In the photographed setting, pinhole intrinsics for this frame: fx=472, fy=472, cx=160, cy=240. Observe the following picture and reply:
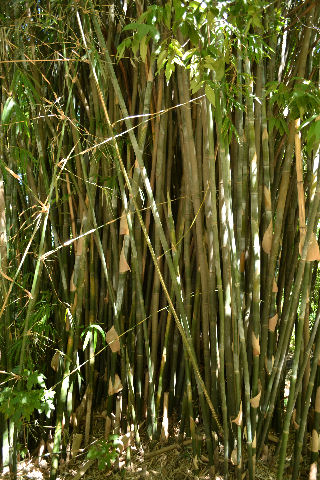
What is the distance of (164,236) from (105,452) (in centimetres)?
82

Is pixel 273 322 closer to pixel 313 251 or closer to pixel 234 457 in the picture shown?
pixel 313 251

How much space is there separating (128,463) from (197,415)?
0.39 metres

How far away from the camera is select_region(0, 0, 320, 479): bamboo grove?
1.57 metres

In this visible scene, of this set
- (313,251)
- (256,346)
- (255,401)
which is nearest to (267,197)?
(313,251)

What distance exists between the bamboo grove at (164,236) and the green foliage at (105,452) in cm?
9

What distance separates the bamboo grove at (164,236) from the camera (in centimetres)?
157

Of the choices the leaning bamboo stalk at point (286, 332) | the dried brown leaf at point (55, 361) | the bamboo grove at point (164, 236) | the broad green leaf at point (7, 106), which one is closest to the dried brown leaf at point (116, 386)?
the bamboo grove at point (164, 236)

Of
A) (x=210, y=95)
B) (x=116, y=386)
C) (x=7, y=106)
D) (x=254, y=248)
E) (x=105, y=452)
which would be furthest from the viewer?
(x=116, y=386)

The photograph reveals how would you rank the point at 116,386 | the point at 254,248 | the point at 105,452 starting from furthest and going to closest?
the point at 116,386 → the point at 105,452 → the point at 254,248

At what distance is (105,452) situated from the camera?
1.72m

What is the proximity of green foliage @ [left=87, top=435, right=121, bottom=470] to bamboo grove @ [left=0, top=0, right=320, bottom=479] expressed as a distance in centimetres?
9

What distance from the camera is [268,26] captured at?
157 centimetres

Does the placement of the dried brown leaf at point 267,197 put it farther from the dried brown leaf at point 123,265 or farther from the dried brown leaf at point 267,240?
the dried brown leaf at point 123,265

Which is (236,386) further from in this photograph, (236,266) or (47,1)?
(47,1)
